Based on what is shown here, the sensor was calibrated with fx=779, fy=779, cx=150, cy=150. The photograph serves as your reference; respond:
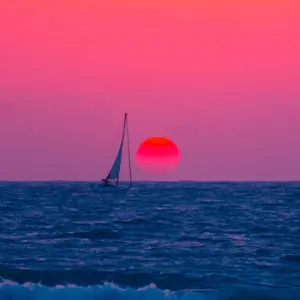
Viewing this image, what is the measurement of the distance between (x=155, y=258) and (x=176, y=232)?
6268mm

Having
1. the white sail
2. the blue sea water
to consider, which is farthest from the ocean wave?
the white sail

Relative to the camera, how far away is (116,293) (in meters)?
16.1

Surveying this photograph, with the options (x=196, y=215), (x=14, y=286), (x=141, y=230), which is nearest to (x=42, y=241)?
(x=141, y=230)

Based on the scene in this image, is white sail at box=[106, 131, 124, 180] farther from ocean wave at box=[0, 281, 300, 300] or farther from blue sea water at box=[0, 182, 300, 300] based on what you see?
ocean wave at box=[0, 281, 300, 300]

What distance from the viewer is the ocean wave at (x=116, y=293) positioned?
15.8 meters

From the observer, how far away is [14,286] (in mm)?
16156

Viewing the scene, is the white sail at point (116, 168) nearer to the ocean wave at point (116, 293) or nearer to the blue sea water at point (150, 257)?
the blue sea water at point (150, 257)

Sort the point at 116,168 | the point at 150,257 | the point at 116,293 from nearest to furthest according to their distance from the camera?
the point at 116,293, the point at 150,257, the point at 116,168

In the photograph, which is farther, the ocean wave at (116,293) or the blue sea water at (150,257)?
the blue sea water at (150,257)

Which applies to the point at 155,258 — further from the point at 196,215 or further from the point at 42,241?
the point at 196,215

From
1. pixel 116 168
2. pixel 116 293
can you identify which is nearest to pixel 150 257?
pixel 116 293

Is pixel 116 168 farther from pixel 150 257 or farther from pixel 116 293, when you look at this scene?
pixel 116 293

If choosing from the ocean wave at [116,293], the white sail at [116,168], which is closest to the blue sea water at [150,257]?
the ocean wave at [116,293]

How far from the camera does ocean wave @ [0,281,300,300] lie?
15.8 m
